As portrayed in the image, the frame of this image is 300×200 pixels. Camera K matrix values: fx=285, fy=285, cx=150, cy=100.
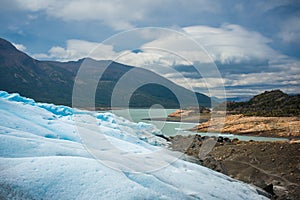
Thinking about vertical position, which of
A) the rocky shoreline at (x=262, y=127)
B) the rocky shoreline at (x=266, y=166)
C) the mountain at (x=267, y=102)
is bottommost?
the rocky shoreline at (x=262, y=127)

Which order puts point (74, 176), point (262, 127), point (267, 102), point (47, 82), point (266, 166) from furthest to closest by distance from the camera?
point (47, 82)
point (267, 102)
point (262, 127)
point (266, 166)
point (74, 176)

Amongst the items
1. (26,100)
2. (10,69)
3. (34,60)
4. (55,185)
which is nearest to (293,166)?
(55,185)

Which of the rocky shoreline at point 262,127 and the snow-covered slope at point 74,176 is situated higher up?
the snow-covered slope at point 74,176

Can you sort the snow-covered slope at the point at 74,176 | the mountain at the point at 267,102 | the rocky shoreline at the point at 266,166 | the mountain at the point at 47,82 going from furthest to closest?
1. the mountain at the point at 47,82
2. the mountain at the point at 267,102
3. the rocky shoreline at the point at 266,166
4. the snow-covered slope at the point at 74,176

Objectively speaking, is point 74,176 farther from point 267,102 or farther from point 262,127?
point 267,102

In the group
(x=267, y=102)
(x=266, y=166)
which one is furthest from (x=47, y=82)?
(x=266, y=166)

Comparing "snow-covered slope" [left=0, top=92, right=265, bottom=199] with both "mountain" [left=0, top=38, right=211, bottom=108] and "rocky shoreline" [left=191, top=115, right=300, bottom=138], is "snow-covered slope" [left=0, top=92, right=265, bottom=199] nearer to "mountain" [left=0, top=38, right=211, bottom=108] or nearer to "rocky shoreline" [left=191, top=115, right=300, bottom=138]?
"rocky shoreline" [left=191, top=115, right=300, bottom=138]

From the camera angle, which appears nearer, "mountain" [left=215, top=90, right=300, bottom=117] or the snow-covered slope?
the snow-covered slope

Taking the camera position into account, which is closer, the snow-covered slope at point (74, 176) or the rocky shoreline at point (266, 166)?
the snow-covered slope at point (74, 176)

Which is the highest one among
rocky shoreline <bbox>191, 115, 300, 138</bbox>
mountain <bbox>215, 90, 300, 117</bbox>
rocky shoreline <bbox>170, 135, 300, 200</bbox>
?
mountain <bbox>215, 90, 300, 117</bbox>

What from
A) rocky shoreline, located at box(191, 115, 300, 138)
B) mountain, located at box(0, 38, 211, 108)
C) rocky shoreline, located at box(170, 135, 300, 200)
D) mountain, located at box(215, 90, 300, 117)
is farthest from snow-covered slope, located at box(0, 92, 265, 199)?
mountain, located at box(0, 38, 211, 108)

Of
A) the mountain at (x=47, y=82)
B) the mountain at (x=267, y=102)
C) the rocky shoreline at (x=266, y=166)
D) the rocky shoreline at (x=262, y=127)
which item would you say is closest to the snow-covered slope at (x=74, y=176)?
the rocky shoreline at (x=266, y=166)

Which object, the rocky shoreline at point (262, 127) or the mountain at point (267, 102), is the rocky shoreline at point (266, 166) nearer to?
the rocky shoreline at point (262, 127)

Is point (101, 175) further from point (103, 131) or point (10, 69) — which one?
point (10, 69)
